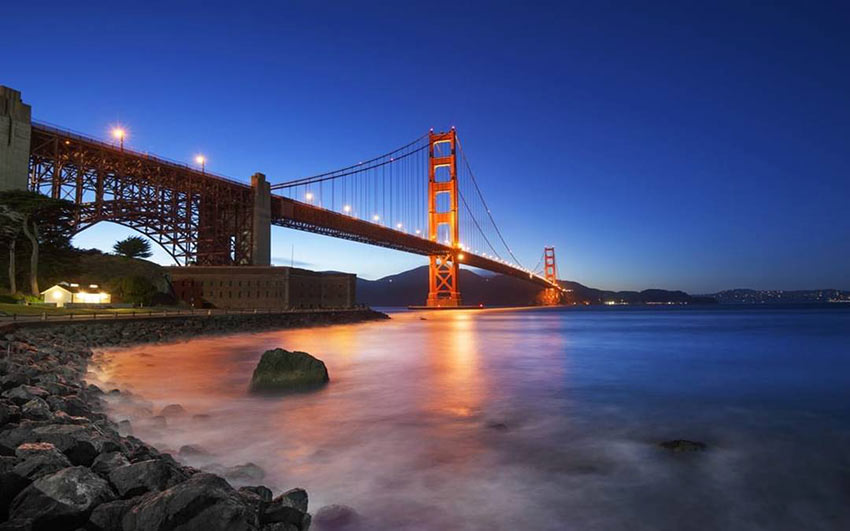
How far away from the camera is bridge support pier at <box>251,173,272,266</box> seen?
54250mm

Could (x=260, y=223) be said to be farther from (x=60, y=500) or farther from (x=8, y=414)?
(x=60, y=500)

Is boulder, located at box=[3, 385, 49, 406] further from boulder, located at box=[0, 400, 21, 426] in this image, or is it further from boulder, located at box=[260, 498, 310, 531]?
boulder, located at box=[260, 498, 310, 531]

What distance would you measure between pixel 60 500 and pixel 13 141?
1620 inches

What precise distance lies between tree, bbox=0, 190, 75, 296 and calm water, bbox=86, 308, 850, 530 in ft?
74.1

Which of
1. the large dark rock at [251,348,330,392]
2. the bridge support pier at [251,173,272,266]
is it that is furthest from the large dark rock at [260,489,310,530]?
the bridge support pier at [251,173,272,266]

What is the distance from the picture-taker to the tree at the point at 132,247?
51.2 metres

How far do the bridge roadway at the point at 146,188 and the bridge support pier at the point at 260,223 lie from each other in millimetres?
944

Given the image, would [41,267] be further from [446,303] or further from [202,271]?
[446,303]

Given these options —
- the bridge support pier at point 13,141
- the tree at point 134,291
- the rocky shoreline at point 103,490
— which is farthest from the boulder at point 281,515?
the tree at point 134,291

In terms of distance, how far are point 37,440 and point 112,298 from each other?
136 ft

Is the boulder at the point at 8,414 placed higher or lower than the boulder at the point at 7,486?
higher

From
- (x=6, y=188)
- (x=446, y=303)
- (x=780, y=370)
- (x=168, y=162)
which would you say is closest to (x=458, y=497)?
(x=780, y=370)

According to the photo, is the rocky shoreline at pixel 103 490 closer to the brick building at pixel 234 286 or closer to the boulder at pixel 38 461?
the boulder at pixel 38 461

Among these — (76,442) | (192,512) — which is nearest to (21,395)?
(76,442)
